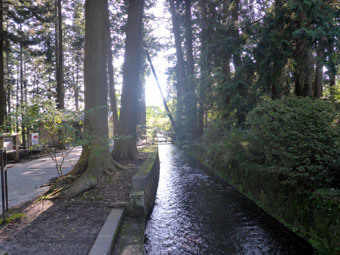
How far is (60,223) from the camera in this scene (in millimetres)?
4258

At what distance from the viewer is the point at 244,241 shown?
498 centimetres

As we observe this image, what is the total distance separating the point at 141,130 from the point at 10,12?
11444 mm

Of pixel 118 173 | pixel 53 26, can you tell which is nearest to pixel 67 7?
pixel 53 26

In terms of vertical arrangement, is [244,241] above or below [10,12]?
below

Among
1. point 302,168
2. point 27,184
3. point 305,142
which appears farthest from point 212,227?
point 27,184

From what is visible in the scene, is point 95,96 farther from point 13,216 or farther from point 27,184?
point 13,216

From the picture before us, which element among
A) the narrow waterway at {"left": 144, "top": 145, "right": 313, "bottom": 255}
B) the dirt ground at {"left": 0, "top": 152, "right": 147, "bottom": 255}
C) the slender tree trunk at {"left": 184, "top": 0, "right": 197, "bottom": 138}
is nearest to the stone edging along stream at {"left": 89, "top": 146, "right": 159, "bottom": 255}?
the dirt ground at {"left": 0, "top": 152, "right": 147, "bottom": 255}

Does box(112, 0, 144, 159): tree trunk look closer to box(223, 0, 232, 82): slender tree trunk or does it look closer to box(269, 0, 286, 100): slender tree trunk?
box(223, 0, 232, 82): slender tree trunk

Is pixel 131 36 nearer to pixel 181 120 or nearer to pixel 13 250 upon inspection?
pixel 13 250

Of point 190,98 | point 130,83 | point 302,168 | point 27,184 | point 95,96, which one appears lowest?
point 27,184

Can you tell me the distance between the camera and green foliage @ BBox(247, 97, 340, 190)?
4.75m

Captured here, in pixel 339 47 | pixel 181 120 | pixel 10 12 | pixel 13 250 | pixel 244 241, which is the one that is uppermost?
pixel 10 12

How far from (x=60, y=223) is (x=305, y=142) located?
4669 mm

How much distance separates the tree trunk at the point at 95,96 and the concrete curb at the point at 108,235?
187 centimetres
